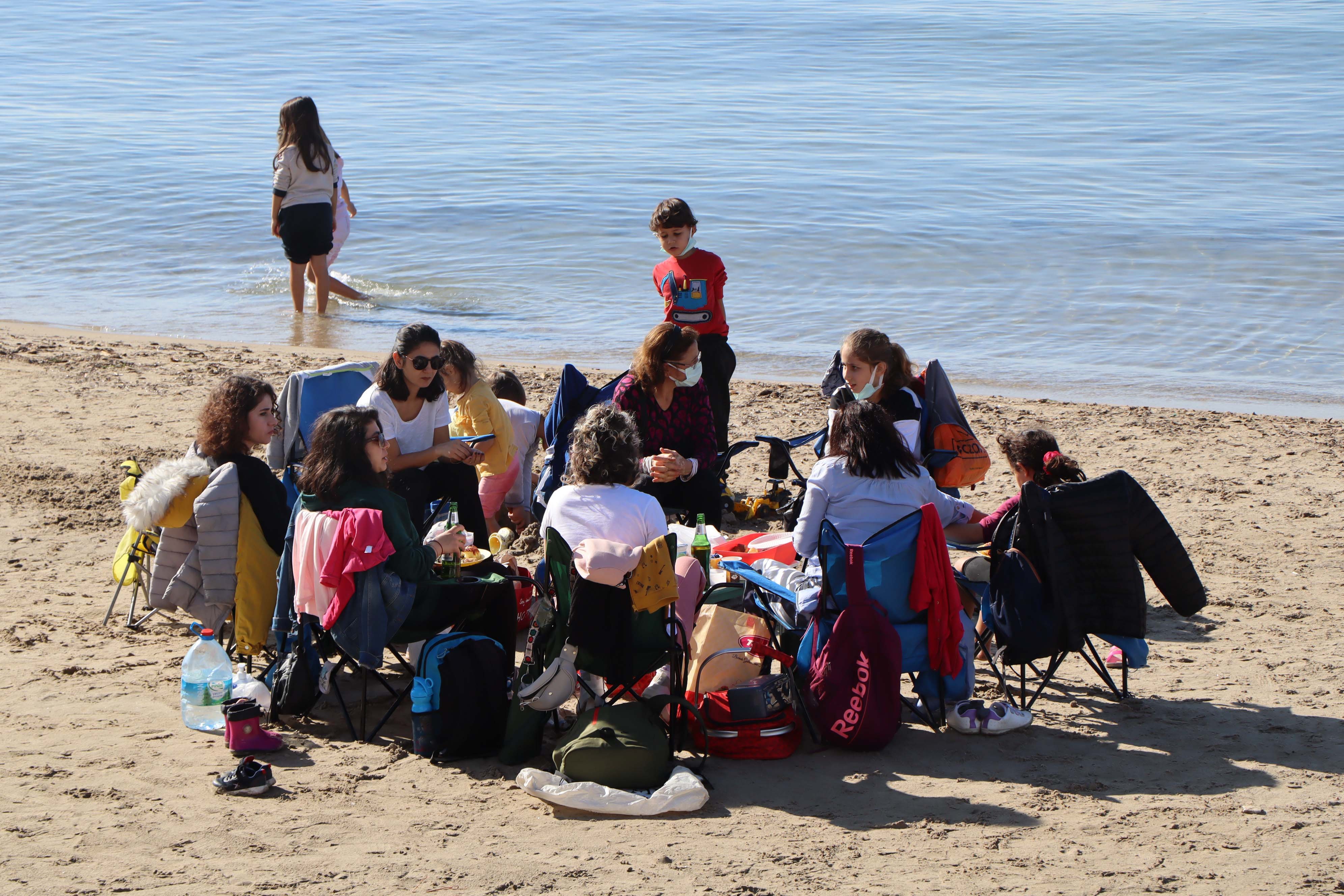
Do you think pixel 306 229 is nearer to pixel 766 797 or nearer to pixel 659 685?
pixel 659 685

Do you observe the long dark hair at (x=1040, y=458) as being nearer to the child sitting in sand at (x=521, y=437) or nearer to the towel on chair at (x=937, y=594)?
the towel on chair at (x=937, y=594)

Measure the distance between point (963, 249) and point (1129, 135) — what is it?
1003cm

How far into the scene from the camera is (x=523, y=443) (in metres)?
Answer: 6.38

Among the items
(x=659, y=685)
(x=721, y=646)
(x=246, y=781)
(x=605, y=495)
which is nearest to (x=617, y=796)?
(x=659, y=685)

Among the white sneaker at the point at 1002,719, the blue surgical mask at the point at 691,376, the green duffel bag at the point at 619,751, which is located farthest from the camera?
the blue surgical mask at the point at 691,376

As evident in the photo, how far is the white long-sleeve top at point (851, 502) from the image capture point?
14.6 feet

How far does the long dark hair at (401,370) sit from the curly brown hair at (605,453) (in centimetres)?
118

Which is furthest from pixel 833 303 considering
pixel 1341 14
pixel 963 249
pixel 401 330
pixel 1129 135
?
pixel 1341 14

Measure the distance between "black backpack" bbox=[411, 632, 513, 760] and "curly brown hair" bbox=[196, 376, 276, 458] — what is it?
119 centimetres

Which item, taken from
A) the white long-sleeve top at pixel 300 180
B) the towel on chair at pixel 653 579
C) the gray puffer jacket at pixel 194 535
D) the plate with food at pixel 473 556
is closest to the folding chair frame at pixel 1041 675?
the towel on chair at pixel 653 579

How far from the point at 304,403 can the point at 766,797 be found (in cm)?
273

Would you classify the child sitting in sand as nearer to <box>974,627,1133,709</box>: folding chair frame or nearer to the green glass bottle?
the green glass bottle

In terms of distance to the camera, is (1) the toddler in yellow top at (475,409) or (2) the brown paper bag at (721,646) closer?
(2) the brown paper bag at (721,646)

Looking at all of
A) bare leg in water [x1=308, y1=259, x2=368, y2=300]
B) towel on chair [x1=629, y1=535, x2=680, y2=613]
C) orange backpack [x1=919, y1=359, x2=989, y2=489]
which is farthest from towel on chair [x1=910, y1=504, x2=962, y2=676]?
bare leg in water [x1=308, y1=259, x2=368, y2=300]
